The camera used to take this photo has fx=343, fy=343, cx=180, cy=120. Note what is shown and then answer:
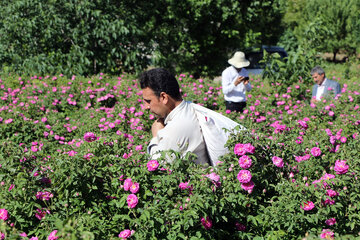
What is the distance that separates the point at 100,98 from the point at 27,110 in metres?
1.16

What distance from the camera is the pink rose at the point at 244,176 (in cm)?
199

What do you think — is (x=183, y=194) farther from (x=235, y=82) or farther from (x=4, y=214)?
(x=235, y=82)

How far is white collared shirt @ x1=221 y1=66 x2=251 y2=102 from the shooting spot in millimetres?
4957

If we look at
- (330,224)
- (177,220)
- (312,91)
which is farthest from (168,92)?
(312,91)

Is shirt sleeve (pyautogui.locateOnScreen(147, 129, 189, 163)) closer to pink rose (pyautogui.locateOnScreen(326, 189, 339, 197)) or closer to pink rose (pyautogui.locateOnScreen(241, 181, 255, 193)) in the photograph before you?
pink rose (pyautogui.locateOnScreen(241, 181, 255, 193))

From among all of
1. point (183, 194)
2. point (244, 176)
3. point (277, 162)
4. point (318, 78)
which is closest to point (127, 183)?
point (183, 194)

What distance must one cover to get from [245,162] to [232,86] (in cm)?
299

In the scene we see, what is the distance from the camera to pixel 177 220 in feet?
6.01

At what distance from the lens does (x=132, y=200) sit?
1.89 meters

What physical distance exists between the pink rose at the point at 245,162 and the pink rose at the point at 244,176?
4 cm

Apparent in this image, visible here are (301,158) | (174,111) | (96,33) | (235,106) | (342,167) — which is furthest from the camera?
(96,33)

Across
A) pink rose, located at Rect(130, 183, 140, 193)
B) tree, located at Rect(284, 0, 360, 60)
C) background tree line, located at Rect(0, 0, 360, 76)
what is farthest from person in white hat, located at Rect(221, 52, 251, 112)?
tree, located at Rect(284, 0, 360, 60)

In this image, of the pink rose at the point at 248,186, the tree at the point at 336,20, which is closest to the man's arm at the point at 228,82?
the pink rose at the point at 248,186

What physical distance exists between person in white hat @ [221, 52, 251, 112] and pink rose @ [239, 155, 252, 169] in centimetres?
288
